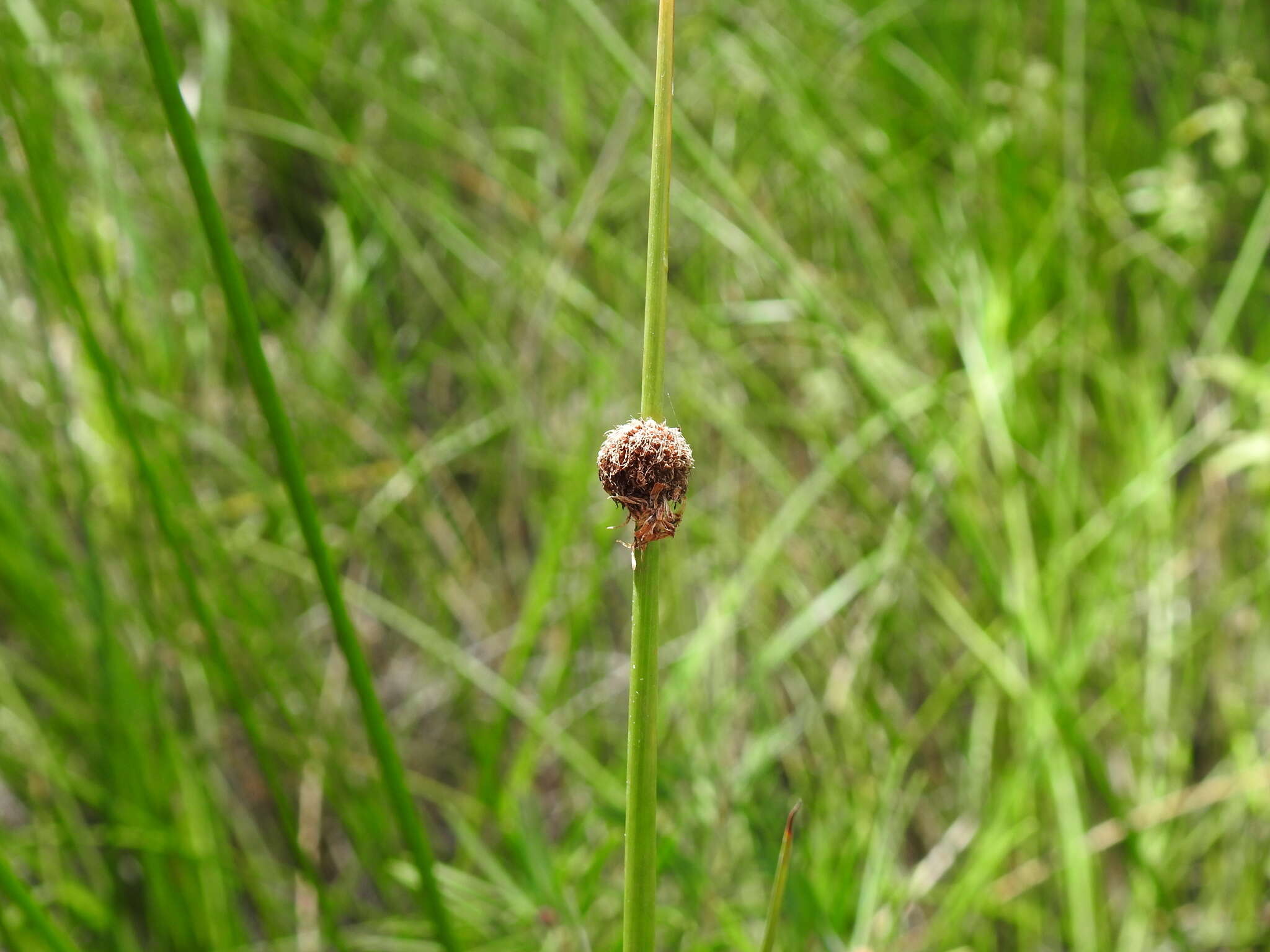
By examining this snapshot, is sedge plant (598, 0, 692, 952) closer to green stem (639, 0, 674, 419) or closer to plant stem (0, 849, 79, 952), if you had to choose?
green stem (639, 0, 674, 419)

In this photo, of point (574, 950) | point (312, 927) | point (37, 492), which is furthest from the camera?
point (37, 492)

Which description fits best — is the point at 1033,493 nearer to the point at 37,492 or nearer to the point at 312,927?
the point at 312,927

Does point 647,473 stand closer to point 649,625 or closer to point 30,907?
point 649,625

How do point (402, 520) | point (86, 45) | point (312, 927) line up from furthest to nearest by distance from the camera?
point (86, 45), point (402, 520), point (312, 927)

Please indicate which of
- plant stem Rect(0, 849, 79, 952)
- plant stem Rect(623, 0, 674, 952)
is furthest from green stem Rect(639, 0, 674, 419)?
plant stem Rect(0, 849, 79, 952)

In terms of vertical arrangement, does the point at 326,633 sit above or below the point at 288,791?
above

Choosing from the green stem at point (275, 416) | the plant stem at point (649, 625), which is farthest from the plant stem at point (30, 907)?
the plant stem at point (649, 625)

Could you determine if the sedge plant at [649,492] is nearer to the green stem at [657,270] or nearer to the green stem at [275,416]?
the green stem at [657,270]

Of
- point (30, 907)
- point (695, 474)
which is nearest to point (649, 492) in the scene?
point (30, 907)

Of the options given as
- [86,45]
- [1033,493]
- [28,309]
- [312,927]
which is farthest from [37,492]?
[1033,493]
